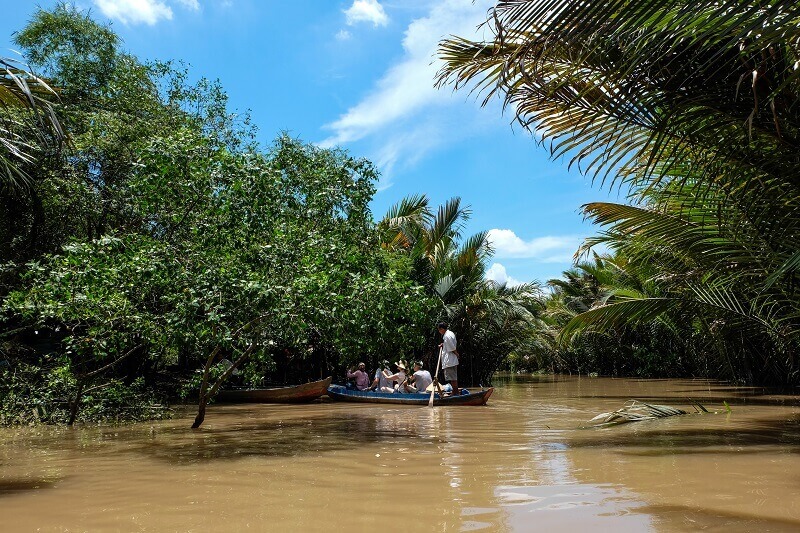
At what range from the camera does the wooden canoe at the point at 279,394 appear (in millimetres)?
15789

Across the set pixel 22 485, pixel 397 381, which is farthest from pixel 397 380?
pixel 22 485

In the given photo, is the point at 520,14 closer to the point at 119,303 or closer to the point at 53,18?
the point at 119,303

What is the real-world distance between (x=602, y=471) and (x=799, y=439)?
333 cm

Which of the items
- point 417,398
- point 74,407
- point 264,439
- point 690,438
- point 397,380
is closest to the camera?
point 690,438

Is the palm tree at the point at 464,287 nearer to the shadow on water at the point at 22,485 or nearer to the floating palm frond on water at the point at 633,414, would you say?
the floating palm frond on water at the point at 633,414

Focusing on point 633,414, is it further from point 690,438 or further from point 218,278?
point 218,278

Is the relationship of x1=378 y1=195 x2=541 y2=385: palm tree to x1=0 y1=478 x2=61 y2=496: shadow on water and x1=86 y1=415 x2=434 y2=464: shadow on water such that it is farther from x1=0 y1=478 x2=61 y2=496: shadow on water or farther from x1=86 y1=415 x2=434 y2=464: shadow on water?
x1=0 y1=478 x2=61 y2=496: shadow on water

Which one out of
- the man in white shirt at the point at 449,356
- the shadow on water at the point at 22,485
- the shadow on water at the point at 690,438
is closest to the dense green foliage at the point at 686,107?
the shadow on water at the point at 690,438

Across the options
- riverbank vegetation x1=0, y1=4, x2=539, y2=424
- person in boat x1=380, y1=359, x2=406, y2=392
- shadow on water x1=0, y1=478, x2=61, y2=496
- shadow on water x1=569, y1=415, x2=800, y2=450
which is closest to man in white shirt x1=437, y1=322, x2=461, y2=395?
person in boat x1=380, y1=359, x2=406, y2=392

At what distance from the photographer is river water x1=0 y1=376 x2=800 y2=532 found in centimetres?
427

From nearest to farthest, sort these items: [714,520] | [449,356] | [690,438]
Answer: [714,520] → [690,438] → [449,356]

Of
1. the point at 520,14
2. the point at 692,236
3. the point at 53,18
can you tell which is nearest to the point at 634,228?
the point at 692,236

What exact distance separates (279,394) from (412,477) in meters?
10.8

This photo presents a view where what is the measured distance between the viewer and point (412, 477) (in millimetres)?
5684
